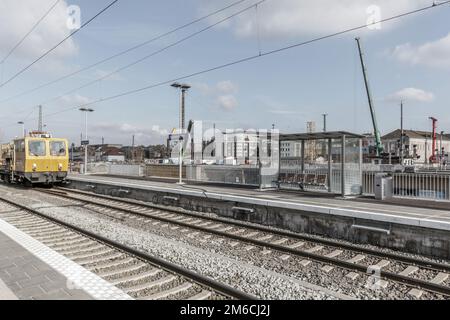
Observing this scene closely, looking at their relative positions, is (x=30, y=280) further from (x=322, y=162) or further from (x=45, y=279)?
(x=322, y=162)

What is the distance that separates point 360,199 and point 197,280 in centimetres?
928

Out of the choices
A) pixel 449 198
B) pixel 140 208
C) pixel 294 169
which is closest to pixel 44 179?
pixel 140 208

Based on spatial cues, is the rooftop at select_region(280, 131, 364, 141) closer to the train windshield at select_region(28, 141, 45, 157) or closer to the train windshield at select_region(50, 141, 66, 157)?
the train windshield at select_region(50, 141, 66, 157)

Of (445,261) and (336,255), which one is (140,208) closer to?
(336,255)

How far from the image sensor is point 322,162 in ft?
54.0

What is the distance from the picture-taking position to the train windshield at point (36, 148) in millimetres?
21281

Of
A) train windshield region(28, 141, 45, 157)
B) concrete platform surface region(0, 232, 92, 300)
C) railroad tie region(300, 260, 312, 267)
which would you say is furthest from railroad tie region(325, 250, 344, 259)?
train windshield region(28, 141, 45, 157)

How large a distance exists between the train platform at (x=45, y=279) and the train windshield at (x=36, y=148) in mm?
15464

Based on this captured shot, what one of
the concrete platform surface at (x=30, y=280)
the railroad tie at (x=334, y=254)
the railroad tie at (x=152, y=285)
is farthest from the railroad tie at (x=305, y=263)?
the concrete platform surface at (x=30, y=280)

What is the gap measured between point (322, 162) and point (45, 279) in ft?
43.0

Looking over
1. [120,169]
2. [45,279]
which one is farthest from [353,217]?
[120,169]

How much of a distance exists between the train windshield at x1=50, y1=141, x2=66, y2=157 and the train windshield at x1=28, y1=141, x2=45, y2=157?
1.74ft

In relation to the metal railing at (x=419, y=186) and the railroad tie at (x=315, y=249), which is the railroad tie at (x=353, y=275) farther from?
the metal railing at (x=419, y=186)

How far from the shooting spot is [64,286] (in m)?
5.15
